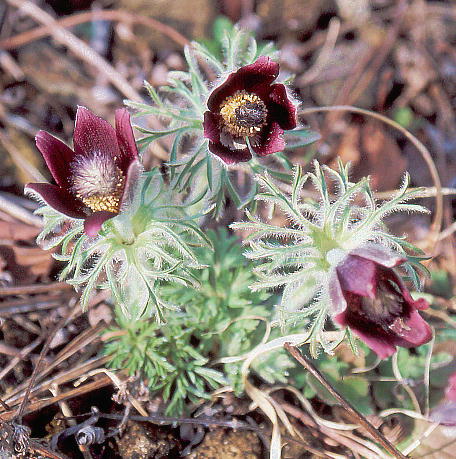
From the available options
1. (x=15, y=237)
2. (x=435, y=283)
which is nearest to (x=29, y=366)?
(x=15, y=237)

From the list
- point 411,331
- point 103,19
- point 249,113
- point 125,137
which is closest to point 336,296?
point 411,331

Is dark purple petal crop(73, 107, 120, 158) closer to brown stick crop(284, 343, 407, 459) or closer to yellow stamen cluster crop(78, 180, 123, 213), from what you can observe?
yellow stamen cluster crop(78, 180, 123, 213)

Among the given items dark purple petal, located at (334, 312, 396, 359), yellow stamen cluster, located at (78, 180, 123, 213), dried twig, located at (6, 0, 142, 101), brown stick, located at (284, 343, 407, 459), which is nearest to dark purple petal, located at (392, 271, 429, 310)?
dark purple petal, located at (334, 312, 396, 359)

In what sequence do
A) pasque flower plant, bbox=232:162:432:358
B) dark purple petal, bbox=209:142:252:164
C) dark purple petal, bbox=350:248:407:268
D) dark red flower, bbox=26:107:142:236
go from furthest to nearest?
dark purple petal, bbox=209:142:252:164, dark red flower, bbox=26:107:142:236, pasque flower plant, bbox=232:162:432:358, dark purple petal, bbox=350:248:407:268

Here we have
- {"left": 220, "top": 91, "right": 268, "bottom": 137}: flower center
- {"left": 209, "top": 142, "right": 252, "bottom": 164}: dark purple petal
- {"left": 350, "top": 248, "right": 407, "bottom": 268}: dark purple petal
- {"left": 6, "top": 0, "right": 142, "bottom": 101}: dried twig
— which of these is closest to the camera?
{"left": 350, "top": 248, "right": 407, "bottom": 268}: dark purple petal

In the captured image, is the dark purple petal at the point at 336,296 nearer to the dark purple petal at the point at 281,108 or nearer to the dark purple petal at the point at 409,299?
the dark purple petal at the point at 409,299

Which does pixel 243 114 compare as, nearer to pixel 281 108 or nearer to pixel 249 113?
pixel 249 113
